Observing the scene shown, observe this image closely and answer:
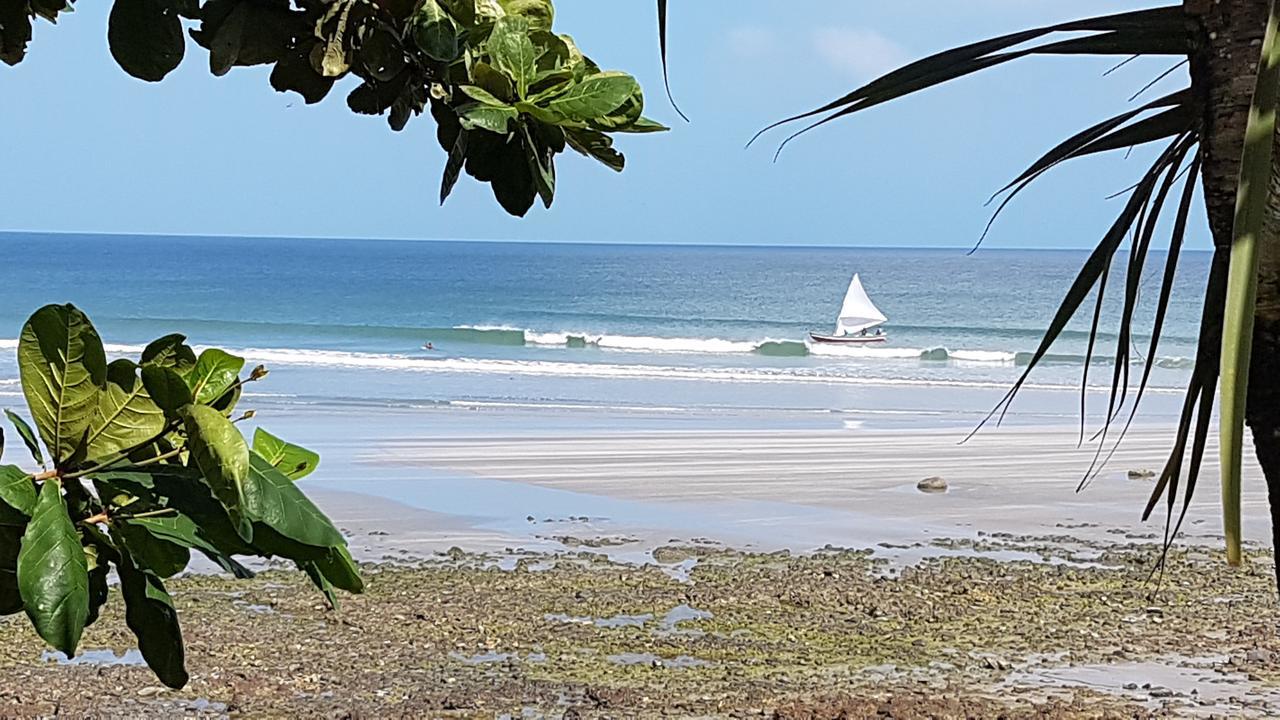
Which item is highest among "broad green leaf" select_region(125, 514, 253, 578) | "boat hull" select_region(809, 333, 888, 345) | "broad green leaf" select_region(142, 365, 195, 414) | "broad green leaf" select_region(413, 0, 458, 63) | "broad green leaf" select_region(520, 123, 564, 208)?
"boat hull" select_region(809, 333, 888, 345)

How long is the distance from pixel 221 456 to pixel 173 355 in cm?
17

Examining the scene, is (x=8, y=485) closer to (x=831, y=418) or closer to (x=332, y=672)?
(x=332, y=672)

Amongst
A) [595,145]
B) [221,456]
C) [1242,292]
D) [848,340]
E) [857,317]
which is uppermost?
[857,317]

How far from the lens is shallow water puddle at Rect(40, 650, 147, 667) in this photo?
5.29 meters

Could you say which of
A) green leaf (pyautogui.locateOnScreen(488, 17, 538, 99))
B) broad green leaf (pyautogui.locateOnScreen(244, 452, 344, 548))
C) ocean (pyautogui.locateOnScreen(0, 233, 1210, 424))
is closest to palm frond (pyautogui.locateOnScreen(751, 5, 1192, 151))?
green leaf (pyautogui.locateOnScreen(488, 17, 538, 99))

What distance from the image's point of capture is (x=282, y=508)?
67 centimetres

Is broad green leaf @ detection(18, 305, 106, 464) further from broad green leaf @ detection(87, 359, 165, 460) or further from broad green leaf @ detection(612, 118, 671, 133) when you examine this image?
broad green leaf @ detection(612, 118, 671, 133)

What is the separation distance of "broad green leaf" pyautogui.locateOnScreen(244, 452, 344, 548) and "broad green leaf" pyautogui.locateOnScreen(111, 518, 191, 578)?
79 millimetres

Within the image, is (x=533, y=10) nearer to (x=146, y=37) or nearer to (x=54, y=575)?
(x=146, y=37)

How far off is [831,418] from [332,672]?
11118 millimetres

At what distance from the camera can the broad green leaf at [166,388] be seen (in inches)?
27.1

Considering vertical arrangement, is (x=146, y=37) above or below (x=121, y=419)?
above

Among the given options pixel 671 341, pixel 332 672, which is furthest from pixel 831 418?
pixel 671 341

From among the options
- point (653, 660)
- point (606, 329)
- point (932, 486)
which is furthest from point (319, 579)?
point (606, 329)
